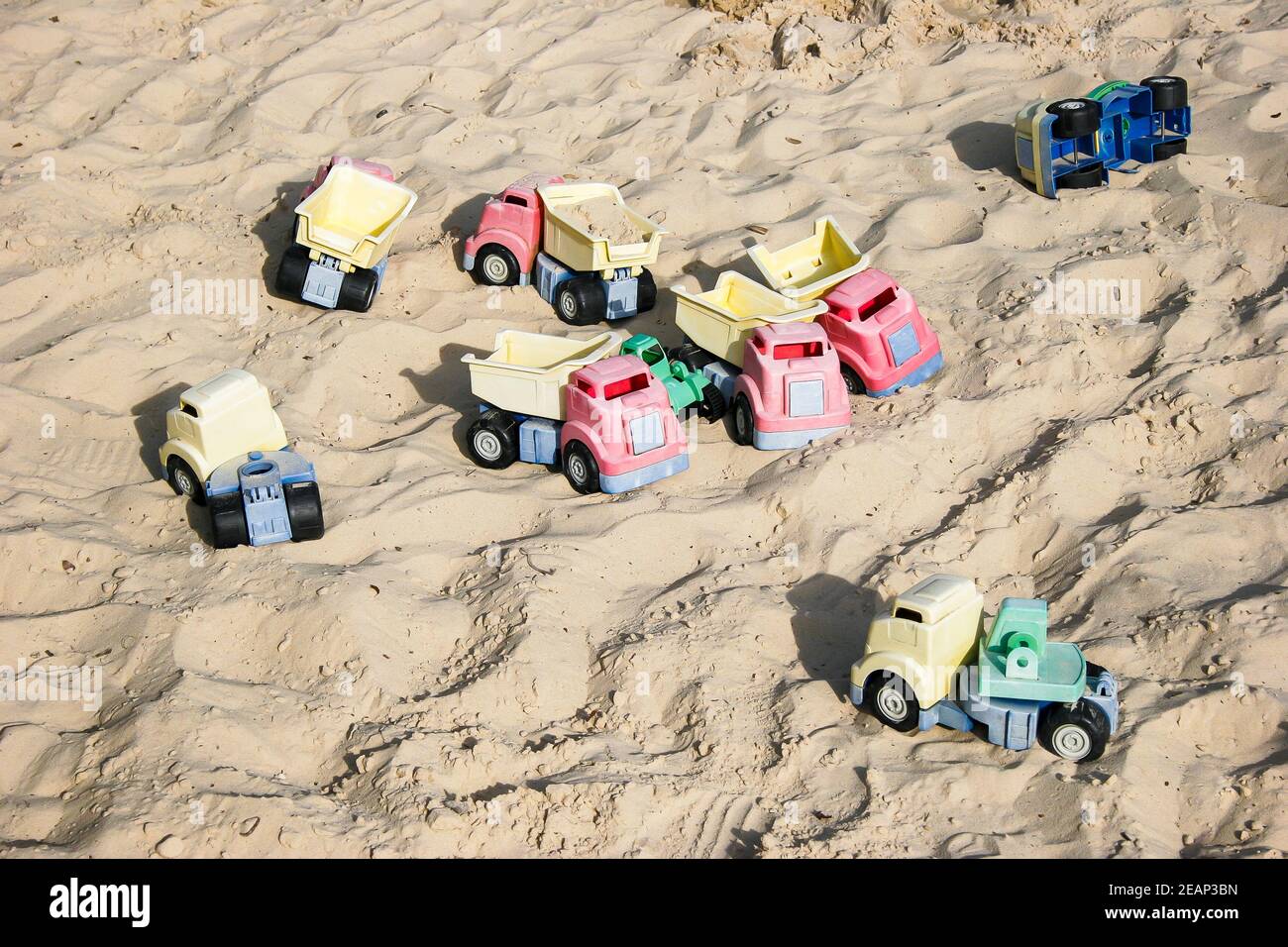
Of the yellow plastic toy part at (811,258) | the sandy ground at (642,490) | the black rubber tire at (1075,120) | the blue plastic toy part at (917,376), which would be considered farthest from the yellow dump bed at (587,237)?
the black rubber tire at (1075,120)

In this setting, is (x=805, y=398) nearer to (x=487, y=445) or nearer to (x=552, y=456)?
(x=552, y=456)

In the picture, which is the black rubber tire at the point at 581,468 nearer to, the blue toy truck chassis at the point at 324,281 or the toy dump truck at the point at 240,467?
the toy dump truck at the point at 240,467

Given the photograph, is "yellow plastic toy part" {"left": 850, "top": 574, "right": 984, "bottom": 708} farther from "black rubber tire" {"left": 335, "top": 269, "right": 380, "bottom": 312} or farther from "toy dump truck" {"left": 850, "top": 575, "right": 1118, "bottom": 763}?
"black rubber tire" {"left": 335, "top": 269, "right": 380, "bottom": 312}

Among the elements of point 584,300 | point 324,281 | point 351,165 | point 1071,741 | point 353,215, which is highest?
point 351,165

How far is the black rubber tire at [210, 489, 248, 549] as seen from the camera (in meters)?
4.56

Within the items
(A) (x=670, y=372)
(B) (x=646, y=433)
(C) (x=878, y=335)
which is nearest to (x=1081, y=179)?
(C) (x=878, y=335)

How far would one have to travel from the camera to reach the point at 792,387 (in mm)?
5156

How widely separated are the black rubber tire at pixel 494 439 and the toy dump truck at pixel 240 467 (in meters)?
0.70

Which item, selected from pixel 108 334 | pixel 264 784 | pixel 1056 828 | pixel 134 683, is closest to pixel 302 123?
pixel 108 334

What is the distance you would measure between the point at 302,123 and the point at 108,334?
2.33 metres

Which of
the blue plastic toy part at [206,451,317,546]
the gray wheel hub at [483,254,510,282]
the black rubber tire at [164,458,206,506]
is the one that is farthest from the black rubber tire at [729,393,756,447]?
the black rubber tire at [164,458,206,506]

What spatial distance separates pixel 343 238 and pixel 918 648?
11.9 feet

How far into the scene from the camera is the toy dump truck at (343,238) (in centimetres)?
599

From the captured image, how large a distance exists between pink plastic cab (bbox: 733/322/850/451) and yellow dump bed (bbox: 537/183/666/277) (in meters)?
0.95
